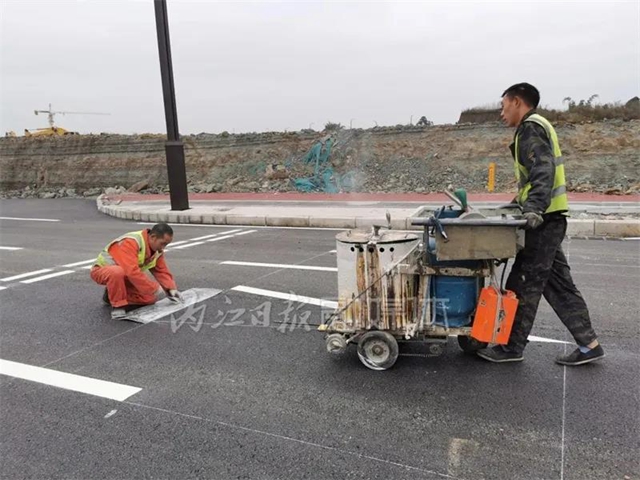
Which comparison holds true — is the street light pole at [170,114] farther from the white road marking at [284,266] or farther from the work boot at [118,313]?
the work boot at [118,313]

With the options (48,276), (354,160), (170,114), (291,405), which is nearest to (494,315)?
(291,405)

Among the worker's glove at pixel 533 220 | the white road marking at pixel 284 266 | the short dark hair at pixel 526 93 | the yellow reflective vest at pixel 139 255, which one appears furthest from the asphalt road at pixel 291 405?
the short dark hair at pixel 526 93

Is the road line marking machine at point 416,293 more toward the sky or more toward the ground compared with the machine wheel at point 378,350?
more toward the sky

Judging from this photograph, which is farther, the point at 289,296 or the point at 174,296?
the point at 289,296

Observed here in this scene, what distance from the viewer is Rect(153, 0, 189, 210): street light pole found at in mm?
13273

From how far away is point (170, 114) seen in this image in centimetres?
1371

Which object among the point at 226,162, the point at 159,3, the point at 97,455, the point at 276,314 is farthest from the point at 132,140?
the point at 97,455

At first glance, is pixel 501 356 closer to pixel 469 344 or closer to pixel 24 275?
pixel 469 344

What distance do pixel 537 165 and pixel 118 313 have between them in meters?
4.27

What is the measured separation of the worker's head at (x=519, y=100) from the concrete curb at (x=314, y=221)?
14.4 ft

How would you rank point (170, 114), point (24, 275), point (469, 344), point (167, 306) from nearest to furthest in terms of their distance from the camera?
1. point (469, 344)
2. point (167, 306)
3. point (24, 275)
4. point (170, 114)

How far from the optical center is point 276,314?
5.02 metres

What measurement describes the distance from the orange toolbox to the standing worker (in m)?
0.27

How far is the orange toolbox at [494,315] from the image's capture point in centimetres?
333
